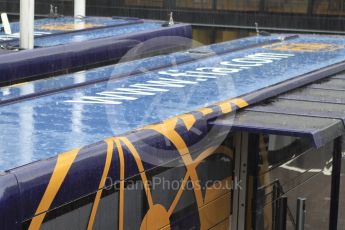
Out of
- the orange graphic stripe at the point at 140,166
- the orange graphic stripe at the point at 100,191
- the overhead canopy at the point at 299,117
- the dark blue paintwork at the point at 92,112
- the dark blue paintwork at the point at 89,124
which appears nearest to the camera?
the dark blue paintwork at the point at 89,124

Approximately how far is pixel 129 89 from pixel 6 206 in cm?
284

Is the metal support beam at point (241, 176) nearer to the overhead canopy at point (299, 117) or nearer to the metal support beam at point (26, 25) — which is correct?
the overhead canopy at point (299, 117)

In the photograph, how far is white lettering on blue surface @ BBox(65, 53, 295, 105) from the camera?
238 inches

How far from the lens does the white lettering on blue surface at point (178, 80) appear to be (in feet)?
→ 19.8

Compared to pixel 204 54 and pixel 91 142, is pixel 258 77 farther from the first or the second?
pixel 91 142

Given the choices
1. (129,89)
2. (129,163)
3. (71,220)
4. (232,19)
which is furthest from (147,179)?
(232,19)

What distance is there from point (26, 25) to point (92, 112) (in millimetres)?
4247

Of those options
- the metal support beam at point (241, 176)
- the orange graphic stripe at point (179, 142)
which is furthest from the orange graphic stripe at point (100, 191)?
the metal support beam at point (241, 176)

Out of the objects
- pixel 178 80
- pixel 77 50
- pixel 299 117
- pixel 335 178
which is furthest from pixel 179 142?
pixel 77 50

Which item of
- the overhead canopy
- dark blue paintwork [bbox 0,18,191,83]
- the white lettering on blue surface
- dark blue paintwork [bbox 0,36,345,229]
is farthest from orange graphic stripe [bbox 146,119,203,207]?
dark blue paintwork [bbox 0,18,191,83]

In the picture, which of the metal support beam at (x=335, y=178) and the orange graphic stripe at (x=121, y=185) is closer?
the orange graphic stripe at (x=121, y=185)

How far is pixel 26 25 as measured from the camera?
9477mm

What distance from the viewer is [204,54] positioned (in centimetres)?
888

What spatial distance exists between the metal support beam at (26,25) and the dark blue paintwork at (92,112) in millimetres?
1859
